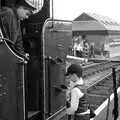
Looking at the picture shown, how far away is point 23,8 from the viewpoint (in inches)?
128

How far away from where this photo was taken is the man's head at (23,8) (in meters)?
3.22

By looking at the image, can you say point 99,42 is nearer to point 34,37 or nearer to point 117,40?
point 117,40

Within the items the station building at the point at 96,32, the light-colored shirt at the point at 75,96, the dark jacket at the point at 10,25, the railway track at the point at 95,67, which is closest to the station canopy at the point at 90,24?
the station building at the point at 96,32

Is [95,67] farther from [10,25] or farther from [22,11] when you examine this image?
[10,25]

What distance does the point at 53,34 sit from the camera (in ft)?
11.7

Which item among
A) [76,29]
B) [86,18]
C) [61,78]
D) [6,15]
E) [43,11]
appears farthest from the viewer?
[86,18]

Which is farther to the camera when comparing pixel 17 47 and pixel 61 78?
pixel 61 78

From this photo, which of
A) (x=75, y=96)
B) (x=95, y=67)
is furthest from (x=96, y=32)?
(x=75, y=96)

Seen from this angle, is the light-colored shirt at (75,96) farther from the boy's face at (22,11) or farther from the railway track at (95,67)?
the railway track at (95,67)

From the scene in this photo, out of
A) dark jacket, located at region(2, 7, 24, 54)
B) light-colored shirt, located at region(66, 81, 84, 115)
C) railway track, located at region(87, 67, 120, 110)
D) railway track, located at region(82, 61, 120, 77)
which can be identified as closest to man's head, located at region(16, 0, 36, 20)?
dark jacket, located at region(2, 7, 24, 54)

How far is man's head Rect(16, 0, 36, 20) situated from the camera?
127 inches

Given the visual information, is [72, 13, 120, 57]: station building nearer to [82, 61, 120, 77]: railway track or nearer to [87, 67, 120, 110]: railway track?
[82, 61, 120, 77]: railway track

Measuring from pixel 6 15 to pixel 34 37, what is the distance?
0.63 m

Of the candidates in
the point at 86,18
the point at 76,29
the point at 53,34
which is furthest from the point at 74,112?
the point at 86,18
